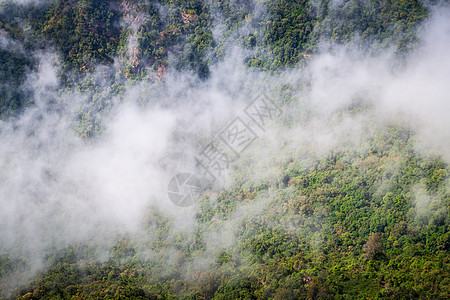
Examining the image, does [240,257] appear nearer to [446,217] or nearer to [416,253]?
[416,253]

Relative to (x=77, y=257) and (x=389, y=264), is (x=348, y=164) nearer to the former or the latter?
(x=389, y=264)

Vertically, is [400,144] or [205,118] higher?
[205,118]

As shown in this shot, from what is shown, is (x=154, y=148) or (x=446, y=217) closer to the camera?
(x=446, y=217)

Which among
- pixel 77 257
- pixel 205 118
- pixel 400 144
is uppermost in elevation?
pixel 205 118

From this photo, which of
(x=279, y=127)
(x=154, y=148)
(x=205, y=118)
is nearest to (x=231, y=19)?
(x=205, y=118)

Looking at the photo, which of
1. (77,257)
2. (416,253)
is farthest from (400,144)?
(77,257)

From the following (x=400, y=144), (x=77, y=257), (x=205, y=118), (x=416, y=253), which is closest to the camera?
(x=416, y=253)

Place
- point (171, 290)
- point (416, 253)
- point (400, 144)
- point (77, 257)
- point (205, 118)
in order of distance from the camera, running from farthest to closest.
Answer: point (205, 118), point (77, 257), point (400, 144), point (171, 290), point (416, 253)
